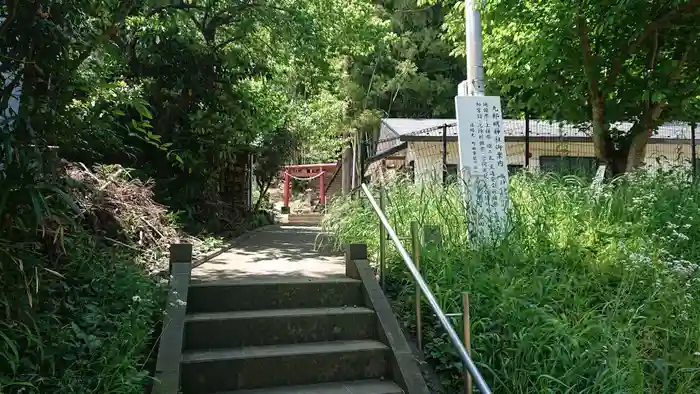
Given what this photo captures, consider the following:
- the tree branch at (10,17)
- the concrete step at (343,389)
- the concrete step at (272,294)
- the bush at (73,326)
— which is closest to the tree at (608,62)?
the concrete step at (272,294)

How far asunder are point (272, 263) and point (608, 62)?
4857 mm

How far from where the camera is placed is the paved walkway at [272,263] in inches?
201

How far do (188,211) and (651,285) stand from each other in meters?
6.82

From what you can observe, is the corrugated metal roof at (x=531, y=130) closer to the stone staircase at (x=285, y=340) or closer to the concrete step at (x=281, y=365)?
the stone staircase at (x=285, y=340)

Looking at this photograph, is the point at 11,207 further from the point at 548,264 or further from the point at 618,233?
the point at 618,233

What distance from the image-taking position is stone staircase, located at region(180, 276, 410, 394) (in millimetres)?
3527

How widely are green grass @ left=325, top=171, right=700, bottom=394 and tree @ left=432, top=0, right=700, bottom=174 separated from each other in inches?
53.8

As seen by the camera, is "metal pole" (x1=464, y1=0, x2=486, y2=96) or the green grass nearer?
the green grass

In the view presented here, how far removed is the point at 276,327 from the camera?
13.0 ft

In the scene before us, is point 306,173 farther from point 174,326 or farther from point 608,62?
point 174,326

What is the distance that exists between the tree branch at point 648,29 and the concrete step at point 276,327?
453 cm

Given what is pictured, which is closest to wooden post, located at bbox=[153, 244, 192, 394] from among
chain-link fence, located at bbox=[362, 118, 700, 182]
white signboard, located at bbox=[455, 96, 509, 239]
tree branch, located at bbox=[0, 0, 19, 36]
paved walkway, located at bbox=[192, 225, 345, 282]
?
paved walkway, located at bbox=[192, 225, 345, 282]

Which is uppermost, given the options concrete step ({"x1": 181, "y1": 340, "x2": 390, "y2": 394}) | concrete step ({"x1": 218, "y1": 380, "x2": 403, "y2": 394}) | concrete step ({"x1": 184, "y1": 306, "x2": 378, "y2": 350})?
concrete step ({"x1": 184, "y1": 306, "x2": 378, "y2": 350})

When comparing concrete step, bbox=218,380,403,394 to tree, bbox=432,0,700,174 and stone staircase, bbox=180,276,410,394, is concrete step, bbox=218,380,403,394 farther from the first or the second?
tree, bbox=432,0,700,174
